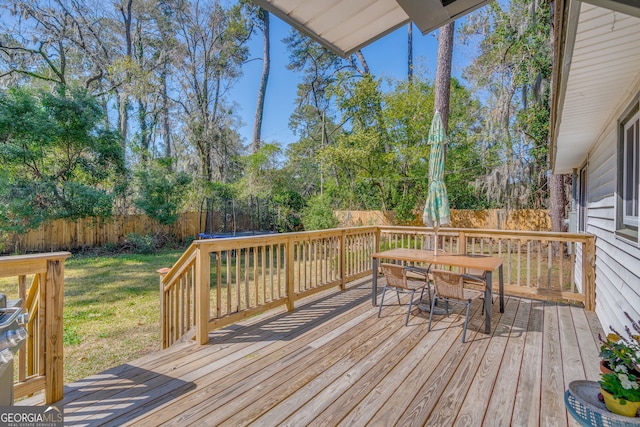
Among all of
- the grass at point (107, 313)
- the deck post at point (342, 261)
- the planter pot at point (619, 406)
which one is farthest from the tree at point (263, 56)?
the planter pot at point (619, 406)

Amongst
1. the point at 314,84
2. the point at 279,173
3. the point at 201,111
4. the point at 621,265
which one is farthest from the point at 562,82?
the point at 314,84

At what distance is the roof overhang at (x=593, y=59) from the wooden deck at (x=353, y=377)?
2.29 m

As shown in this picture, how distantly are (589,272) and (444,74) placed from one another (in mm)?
5787

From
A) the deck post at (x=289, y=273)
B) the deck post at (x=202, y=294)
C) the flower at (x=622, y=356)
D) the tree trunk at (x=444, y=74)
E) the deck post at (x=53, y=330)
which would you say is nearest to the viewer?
the flower at (x=622, y=356)

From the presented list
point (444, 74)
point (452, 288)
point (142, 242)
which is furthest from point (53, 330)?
point (142, 242)

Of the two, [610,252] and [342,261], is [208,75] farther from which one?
[610,252]

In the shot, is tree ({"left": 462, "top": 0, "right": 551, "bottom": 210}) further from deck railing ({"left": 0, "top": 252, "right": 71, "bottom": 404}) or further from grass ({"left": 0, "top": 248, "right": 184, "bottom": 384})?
deck railing ({"left": 0, "top": 252, "right": 71, "bottom": 404})

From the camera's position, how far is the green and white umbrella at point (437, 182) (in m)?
4.12

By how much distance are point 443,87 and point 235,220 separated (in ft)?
27.2

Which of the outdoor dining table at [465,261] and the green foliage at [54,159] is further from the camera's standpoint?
the green foliage at [54,159]

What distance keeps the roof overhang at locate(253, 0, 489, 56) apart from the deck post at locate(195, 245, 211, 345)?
2214 millimetres

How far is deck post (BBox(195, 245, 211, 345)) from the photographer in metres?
3.17

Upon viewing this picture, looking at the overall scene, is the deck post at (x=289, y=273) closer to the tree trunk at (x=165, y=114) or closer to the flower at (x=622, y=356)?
the flower at (x=622, y=356)

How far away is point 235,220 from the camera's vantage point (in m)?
12.1
